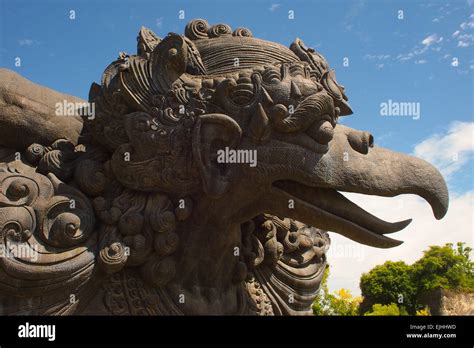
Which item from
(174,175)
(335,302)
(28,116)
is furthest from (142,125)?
(335,302)

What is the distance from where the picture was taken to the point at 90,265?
2.90 m

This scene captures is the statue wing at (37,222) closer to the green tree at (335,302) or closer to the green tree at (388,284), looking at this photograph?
the green tree at (335,302)

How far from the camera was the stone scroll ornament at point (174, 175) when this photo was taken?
287 centimetres

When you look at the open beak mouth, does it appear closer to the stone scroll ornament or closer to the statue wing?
the stone scroll ornament

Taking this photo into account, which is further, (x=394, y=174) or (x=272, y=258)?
(x=272, y=258)

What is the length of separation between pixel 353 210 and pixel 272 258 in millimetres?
858

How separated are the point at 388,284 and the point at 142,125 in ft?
83.0

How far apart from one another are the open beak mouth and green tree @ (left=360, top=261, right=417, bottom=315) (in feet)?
75.6

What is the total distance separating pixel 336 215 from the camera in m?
3.09

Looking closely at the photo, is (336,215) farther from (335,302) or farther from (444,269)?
(444,269)

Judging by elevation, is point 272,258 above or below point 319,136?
below
